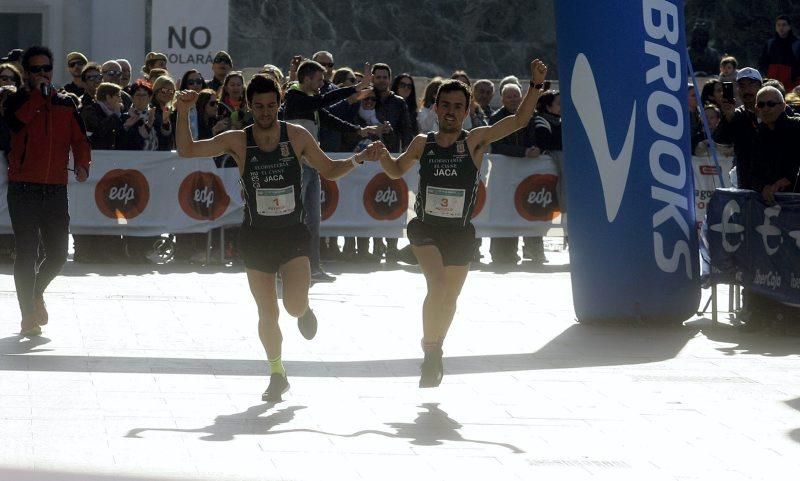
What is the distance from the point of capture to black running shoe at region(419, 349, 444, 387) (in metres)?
8.98

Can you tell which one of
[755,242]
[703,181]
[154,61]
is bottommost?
[755,242]

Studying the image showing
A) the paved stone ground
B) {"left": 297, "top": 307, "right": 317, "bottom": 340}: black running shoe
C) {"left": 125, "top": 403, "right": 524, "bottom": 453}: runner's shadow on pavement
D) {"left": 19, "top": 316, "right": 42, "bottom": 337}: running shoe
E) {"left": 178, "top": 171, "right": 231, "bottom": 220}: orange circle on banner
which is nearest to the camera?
the paved stone ground

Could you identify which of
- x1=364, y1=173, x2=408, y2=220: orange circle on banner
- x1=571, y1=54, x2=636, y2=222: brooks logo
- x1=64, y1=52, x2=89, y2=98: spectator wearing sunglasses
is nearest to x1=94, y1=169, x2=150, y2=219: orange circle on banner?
x1=64, y1=52, x2=89, y2=98: spectator wearing sunglasses

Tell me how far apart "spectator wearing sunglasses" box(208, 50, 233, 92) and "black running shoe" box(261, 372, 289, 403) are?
854cm

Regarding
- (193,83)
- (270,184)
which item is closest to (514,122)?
(270,184)

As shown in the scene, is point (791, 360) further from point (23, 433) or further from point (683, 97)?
point (23, 433)

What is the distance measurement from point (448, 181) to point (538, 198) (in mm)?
7650

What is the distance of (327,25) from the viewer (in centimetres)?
2562

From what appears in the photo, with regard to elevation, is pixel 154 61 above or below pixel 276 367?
above

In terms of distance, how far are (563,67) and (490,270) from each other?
4.60 metres

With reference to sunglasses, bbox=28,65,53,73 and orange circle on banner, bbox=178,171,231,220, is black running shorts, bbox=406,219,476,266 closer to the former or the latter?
sunglasses, bbox=28,65,53,73

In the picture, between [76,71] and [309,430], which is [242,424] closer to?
[309,430]

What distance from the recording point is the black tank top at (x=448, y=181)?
9.24m

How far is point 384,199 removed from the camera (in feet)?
53.9
